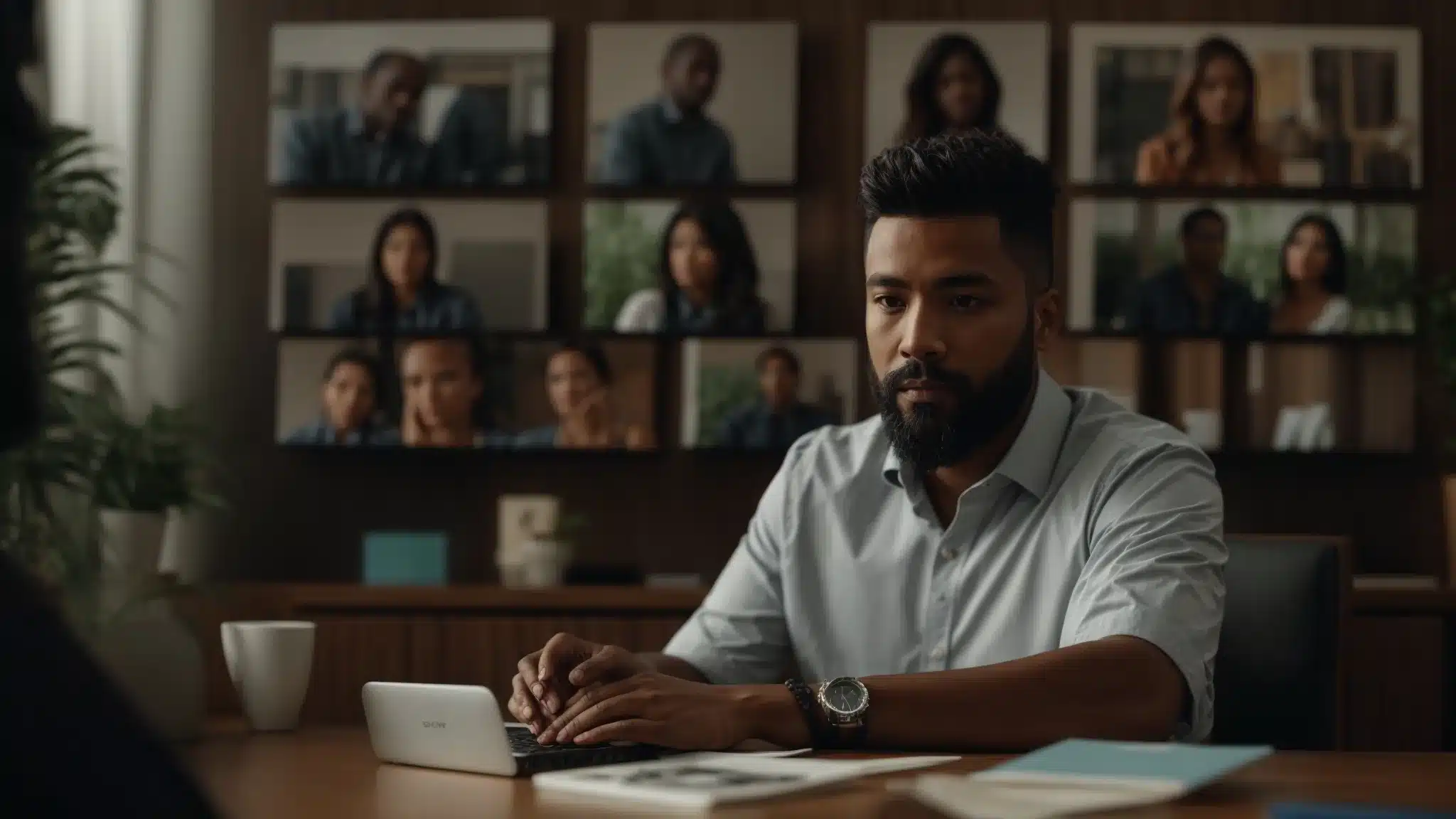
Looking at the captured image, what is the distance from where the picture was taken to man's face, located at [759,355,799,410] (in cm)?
402

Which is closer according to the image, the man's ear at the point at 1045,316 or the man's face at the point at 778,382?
the man's ear at the point at 1045,316

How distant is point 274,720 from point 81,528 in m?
1.19

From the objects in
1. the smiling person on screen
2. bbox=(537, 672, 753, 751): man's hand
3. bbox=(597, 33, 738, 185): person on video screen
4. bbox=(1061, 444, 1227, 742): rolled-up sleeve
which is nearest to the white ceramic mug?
the smiling person on screen

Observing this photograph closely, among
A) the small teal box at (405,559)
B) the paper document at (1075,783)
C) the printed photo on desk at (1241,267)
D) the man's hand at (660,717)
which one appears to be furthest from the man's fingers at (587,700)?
the printed photo on desk at (1241,267)

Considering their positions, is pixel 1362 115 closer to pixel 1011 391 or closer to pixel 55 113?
pixel 1011 391

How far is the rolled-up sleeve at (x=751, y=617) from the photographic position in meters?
2.12

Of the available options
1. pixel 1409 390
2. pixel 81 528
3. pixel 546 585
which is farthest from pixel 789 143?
pixel 81 528

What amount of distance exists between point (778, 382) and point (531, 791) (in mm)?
2843

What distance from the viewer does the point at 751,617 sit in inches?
85.1

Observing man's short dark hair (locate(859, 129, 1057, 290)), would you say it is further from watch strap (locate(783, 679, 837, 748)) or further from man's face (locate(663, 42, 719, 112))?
man's face (locate(663, 42, 719, 112))

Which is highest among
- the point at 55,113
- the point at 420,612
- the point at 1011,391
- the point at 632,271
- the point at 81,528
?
the point at 55,113

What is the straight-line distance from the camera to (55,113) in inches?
147

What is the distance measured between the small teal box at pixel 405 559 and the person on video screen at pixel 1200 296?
6.08 feet

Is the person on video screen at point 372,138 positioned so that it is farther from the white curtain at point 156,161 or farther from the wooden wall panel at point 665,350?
the white curtain at point 156,161
